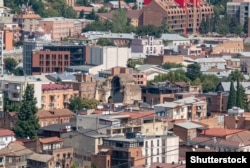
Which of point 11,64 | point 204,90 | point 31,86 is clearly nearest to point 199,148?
point 31,86

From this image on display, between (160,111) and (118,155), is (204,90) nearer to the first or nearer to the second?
(160,111)

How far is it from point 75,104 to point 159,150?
587 centimetres

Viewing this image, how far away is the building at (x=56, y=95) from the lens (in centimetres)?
2275

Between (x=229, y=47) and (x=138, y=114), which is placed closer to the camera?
(x=138, y=114)

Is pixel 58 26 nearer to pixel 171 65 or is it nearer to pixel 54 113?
pixel 171 65

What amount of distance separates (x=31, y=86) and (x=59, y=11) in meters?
20.7

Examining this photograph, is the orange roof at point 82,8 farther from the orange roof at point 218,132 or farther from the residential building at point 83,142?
the residential building at point 83,142

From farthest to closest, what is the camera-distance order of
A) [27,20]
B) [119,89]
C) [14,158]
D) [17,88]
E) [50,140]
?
1. [27,20]
2. [119,89]
3. [17,88]
4. [50,140]
5. [14,158]

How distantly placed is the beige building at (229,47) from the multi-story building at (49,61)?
632cm

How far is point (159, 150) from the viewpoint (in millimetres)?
16938

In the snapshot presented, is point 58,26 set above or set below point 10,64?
above

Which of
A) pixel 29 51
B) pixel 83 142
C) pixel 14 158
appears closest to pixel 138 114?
pixel 83 142

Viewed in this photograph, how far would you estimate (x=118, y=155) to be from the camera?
53.3 feet

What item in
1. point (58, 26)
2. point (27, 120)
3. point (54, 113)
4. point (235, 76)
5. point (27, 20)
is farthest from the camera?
point (27, 20)
